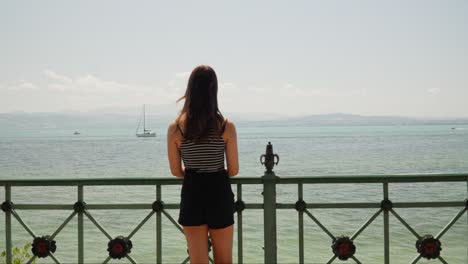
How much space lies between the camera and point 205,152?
3.58 metres

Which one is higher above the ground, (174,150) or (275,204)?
(174,150)

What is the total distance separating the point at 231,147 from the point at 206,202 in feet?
1.52

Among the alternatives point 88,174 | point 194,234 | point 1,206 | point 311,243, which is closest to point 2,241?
point 311,243

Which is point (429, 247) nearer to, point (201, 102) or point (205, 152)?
point (205, 152)

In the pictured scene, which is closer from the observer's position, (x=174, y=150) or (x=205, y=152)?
(x=205, y=152)

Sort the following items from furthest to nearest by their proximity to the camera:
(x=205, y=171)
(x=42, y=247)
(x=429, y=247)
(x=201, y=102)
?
1. (x=42, y=247)
2. (x=429, y=247)
3. (x=205, y=171)
4. (x=201, y=102)

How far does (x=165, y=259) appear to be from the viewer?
47.0 feet

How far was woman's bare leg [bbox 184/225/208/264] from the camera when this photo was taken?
3.60m

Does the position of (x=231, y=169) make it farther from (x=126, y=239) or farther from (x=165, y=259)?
(x=165, y=259)

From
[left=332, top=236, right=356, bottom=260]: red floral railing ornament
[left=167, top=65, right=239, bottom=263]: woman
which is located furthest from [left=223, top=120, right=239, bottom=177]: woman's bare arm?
[left=332, top=236, right=356, bottom=260]: red floral railing ornament

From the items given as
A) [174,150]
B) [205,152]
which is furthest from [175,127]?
[205,152]

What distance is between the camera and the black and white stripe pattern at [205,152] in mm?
3570

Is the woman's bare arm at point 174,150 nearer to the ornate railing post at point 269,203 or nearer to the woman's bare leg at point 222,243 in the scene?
the woman's bare leg at point 222,243

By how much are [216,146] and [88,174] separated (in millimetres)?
38674
